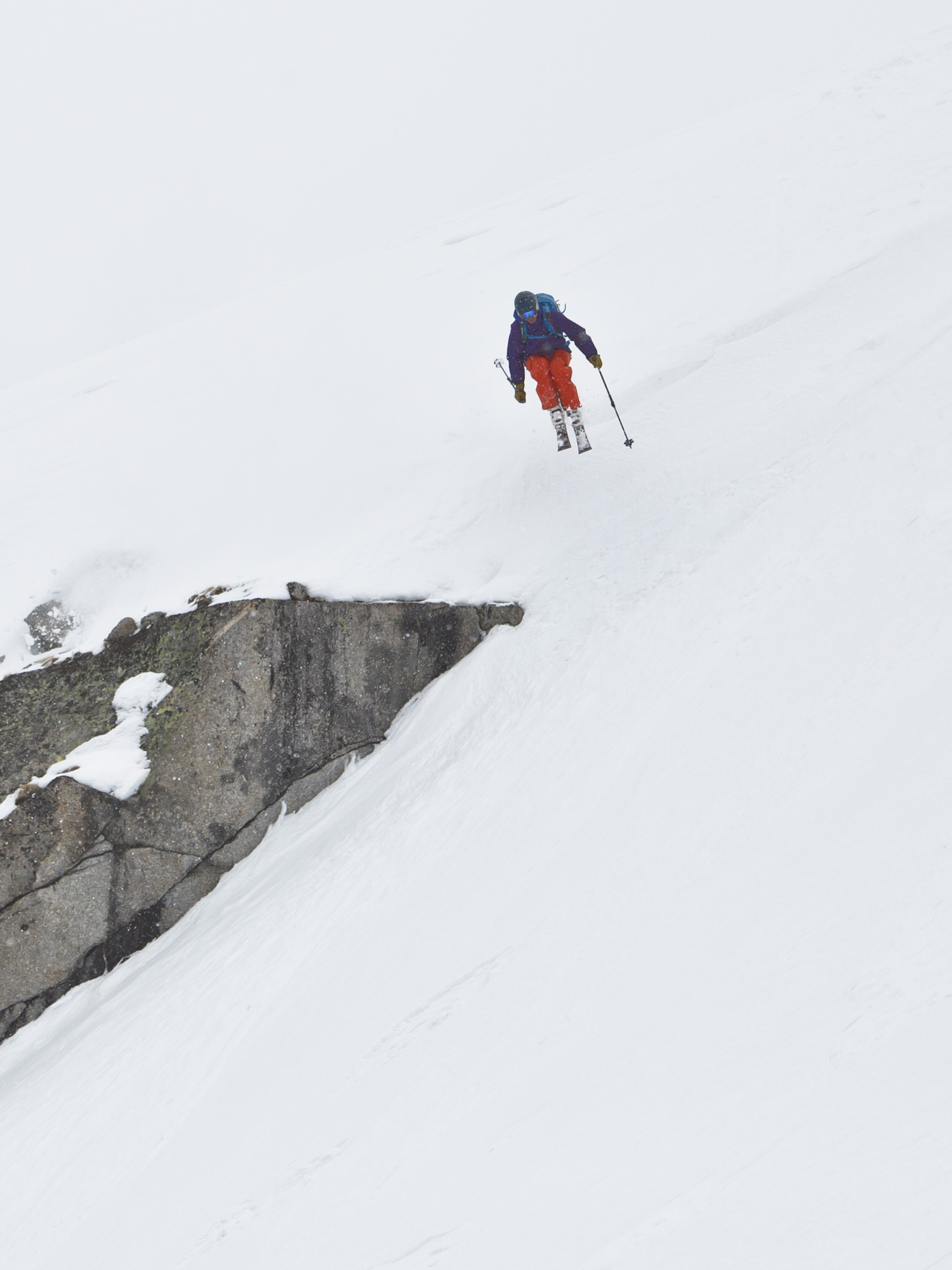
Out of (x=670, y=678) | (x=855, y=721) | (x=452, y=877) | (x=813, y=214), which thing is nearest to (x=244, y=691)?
(x=452, y=877)

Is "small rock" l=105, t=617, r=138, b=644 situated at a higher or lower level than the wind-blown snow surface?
higher

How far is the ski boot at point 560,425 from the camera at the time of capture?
8031mm

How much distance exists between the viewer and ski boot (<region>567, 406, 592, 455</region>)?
26.3 ft

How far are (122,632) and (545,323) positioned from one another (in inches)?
185

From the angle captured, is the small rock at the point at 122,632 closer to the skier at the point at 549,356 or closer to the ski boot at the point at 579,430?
the skier at the point at 549,356

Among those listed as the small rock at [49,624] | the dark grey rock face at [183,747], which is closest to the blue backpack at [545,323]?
the dark grey rock face at [183,747]

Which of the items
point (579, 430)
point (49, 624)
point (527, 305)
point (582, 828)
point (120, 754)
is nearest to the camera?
point (582, 828)

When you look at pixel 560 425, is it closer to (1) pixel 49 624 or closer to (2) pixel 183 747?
(2) pixel 183 747

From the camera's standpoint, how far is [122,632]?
801 cm

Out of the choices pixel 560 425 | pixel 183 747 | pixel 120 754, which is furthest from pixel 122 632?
pixel 560 425

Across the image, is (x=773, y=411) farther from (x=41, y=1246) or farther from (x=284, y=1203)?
(x=41, y=1246)

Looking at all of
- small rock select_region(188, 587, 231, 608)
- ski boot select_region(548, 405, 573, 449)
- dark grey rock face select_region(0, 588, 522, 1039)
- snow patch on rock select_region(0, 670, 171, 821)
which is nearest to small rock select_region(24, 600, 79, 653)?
dark grey rock face select_region(0, 588, 522, 1039)

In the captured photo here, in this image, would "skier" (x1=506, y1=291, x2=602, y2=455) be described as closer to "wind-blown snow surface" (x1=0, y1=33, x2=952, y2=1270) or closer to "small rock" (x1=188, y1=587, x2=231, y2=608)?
"wind-blown snow surface" (x1=0, y1=33, x2=952, y2=1270)

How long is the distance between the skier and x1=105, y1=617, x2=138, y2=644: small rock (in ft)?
13.2
